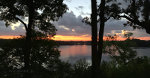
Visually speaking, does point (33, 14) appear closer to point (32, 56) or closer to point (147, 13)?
point (32, 56)

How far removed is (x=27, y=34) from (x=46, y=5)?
13.8ft

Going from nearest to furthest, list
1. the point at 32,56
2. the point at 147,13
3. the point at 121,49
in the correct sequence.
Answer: the point at 147,13 → the point at 32,56 → the point at 121,49

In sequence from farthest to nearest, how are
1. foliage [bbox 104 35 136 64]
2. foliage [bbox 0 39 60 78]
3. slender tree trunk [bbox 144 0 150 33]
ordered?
foliage [bbox 104 35 136 64], foliage [bbox 0 39 60 78], slender tree trunk [bbox 144 0 150 33]

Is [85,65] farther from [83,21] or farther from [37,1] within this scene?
[37,1]

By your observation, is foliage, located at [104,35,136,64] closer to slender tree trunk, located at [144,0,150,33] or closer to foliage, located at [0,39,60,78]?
foliage, located at [0,39,60,78]

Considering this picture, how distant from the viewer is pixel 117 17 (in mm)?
13289

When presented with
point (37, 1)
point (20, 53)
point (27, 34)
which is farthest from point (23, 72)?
point (37, 1)

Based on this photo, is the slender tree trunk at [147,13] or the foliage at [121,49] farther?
the foliage at [121,49]

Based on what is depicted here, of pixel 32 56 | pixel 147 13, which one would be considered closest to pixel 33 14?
pixel 32 56

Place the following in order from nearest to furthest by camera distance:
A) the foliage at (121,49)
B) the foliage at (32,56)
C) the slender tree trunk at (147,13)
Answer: the slender tree trunk at (147,13)
the foliage at (32,56)
the foliage at (121,49)

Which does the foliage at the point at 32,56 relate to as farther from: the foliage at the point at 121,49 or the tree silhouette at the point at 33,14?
the foliage at the point at 121,49

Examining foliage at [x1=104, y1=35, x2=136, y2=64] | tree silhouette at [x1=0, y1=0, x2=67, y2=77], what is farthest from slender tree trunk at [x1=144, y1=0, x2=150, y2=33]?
foliage at [x1=104, y1=35, x2=136, y2=64]

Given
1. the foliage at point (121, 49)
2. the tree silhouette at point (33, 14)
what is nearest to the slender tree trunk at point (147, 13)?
the tree silhouette at point (33, 14)

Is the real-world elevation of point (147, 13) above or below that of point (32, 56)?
above
